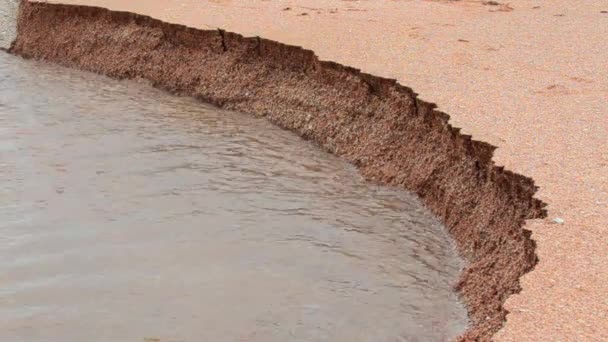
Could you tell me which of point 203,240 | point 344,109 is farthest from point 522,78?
point 203,240

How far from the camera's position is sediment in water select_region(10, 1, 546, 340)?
13.9ft

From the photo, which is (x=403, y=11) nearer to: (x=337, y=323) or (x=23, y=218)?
(x=23, y=218)

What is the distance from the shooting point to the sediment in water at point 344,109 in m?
4.22

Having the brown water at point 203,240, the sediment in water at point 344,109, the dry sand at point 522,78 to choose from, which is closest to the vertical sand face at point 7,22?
the sediment in water at point 344,109

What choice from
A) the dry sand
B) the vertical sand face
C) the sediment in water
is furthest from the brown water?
the vertical sand face

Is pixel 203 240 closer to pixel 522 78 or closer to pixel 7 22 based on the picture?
pixel 522 78

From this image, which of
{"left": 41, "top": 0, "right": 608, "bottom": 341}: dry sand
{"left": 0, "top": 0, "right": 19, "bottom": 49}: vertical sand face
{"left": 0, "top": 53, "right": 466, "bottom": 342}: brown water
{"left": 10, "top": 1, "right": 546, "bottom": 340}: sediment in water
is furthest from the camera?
{"left": 0, "top": 0, "right": 19, "bottom": 49}: vertical sand face

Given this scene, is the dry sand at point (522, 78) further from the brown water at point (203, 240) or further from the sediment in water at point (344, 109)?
the brown water at point (203, 240)

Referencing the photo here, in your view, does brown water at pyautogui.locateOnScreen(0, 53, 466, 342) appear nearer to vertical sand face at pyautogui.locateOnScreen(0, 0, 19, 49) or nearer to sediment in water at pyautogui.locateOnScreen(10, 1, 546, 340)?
sediment in water at pyautogui.locateOnScreen(10, 1, 546, 340)

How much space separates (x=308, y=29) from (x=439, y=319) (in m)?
4.03

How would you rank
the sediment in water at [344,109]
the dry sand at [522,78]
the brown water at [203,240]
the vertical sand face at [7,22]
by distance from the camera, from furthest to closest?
the vertical sand face at [7,22] < the sediment in water at [344,109] < the brown water at [203,240] < the dry sand at [522,78]

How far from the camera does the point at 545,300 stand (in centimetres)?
327

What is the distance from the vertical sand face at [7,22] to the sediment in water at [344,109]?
0.15 m

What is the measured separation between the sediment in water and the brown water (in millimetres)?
152
